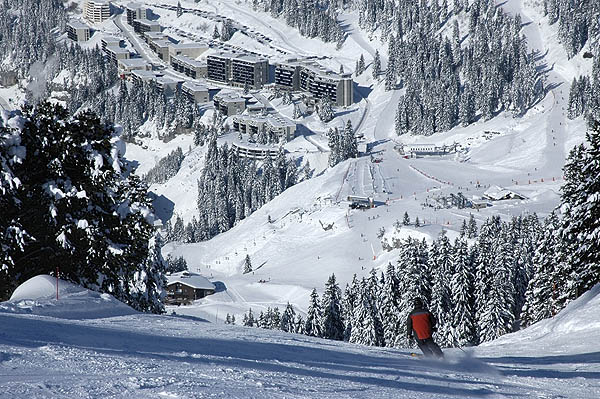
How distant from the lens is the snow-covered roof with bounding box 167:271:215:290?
77.7m

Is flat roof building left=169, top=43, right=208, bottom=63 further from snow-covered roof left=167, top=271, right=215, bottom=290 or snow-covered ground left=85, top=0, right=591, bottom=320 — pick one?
snow-covered roof left=167, top=271, right=215, bottom=290

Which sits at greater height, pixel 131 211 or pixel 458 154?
pixel 458 154

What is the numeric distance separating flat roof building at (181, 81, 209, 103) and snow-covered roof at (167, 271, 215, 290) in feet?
287

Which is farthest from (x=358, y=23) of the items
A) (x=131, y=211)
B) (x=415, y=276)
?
(x=131, y=211)

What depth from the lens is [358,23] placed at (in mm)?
189625

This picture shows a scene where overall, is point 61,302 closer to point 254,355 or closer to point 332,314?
point 254,355

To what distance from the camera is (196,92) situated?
6481 inches

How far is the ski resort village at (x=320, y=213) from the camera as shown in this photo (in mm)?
11477

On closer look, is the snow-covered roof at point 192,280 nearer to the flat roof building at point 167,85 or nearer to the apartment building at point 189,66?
the flat roof building at point 167,85

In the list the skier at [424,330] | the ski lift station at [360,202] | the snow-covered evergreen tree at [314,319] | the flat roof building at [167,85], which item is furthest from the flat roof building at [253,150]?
the skier at [424,330]

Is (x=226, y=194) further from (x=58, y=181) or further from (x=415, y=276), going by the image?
(x=58, y=181)

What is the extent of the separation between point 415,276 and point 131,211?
26003 mm

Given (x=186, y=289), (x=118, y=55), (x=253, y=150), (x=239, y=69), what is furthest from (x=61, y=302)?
(x=118, y=55)

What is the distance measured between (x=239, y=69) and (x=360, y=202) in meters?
88.2
